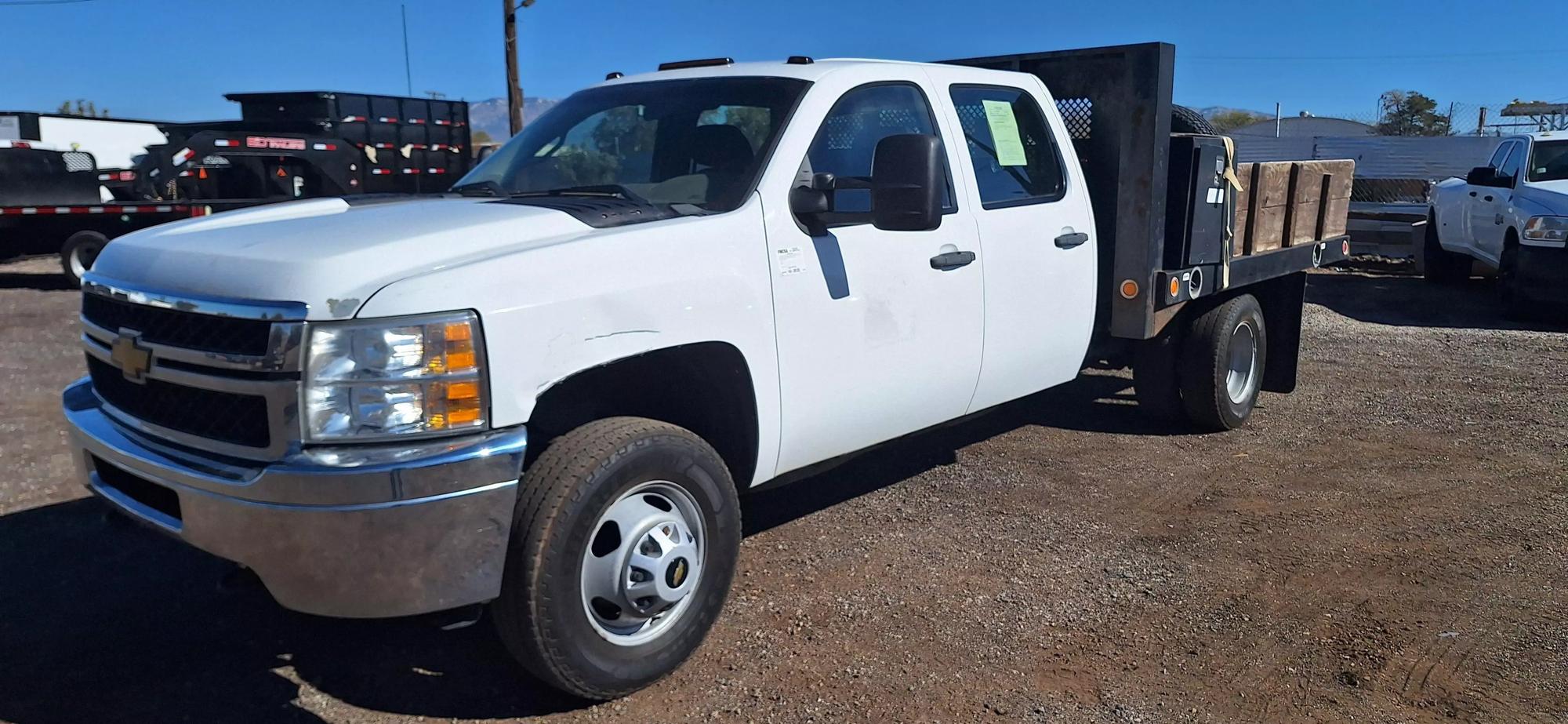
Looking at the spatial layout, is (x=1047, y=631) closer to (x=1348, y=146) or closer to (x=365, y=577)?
(x=365, y=577)

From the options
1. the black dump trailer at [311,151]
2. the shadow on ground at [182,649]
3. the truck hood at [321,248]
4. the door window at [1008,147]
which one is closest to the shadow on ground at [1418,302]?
the door window at [1008,147]

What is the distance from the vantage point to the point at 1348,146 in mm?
21812

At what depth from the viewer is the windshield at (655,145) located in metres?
3.99

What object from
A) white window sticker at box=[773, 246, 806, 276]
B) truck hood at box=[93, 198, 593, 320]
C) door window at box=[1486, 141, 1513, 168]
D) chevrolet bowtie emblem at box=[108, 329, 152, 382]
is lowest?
chevrolet bowtie emblem at box=[108, 329, 152, 382]

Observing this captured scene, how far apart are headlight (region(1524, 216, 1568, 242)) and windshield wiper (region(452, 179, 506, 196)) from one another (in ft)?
32.6

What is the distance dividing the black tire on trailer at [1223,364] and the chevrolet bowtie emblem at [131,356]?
503cm

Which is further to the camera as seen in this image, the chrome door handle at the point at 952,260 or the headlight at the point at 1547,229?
the headlight at the point at 1547,229

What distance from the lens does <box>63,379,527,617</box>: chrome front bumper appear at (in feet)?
9.15

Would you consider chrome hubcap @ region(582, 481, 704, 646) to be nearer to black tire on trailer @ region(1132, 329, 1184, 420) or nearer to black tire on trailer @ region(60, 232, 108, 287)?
black tire on trailer @ region(1132, 329, 1184, 420)

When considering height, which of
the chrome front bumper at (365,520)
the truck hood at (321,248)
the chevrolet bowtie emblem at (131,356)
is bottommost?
the chrome front bumper at (365,520)

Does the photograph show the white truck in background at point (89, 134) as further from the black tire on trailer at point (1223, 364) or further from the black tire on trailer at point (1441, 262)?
the black tire on trailer at point (1441, 262)

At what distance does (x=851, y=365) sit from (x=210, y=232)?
2070mm

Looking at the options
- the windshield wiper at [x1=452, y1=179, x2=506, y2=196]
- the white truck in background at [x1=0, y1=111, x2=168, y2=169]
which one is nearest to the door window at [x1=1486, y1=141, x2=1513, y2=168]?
the windshield wiper at [x1=452, y1=179, x2=506, y2=196]

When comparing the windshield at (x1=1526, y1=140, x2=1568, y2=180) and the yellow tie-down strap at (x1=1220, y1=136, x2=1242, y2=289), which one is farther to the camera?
the windshield at (x1=1526, y1=140, x2=1568, y2=180)
